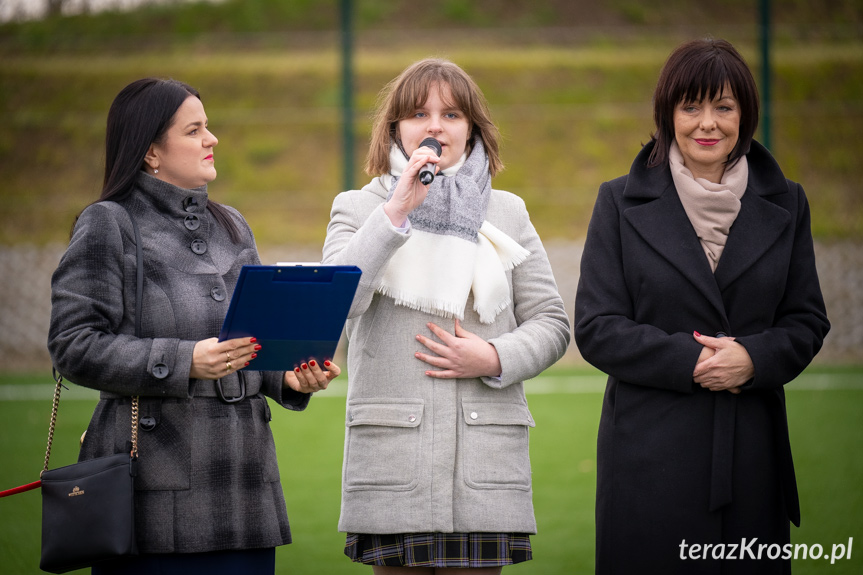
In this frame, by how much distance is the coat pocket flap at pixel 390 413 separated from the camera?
99.7 inches

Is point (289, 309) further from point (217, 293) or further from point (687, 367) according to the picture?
point (687, 367)

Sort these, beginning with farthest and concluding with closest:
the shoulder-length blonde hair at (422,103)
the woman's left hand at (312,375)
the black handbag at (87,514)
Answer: the shoulder-length blonde hair at (422,103)
the woman's left hand at (312,375)
the black handbag at (87,514)

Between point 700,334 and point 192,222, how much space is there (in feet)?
4.54

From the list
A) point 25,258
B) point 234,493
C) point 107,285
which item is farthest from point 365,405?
point 25,258

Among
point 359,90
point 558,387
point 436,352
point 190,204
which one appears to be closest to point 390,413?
point 436,352

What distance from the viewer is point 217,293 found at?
8.18 feet

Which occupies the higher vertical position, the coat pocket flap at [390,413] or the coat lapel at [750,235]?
the coat lapel at [750,235]

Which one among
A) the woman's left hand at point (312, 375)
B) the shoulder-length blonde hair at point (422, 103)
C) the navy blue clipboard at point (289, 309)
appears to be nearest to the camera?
the navy blue clipboard at point (289, 309)

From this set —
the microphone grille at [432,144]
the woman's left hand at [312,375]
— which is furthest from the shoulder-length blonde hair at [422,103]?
the woman's left hand at [312,375]

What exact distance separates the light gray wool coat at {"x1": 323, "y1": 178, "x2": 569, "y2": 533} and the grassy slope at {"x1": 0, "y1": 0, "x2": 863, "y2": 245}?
11388 mm

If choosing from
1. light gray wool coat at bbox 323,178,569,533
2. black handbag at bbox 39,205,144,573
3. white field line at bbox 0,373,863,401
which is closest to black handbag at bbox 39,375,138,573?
black handbag at bbox 39,205,144,573

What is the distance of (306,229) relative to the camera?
49.6 ft

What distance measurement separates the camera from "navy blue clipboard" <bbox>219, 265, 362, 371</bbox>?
2111 millimetres

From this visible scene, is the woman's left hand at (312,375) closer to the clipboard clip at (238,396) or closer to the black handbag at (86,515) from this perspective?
the clipboard clip at (238,396)
